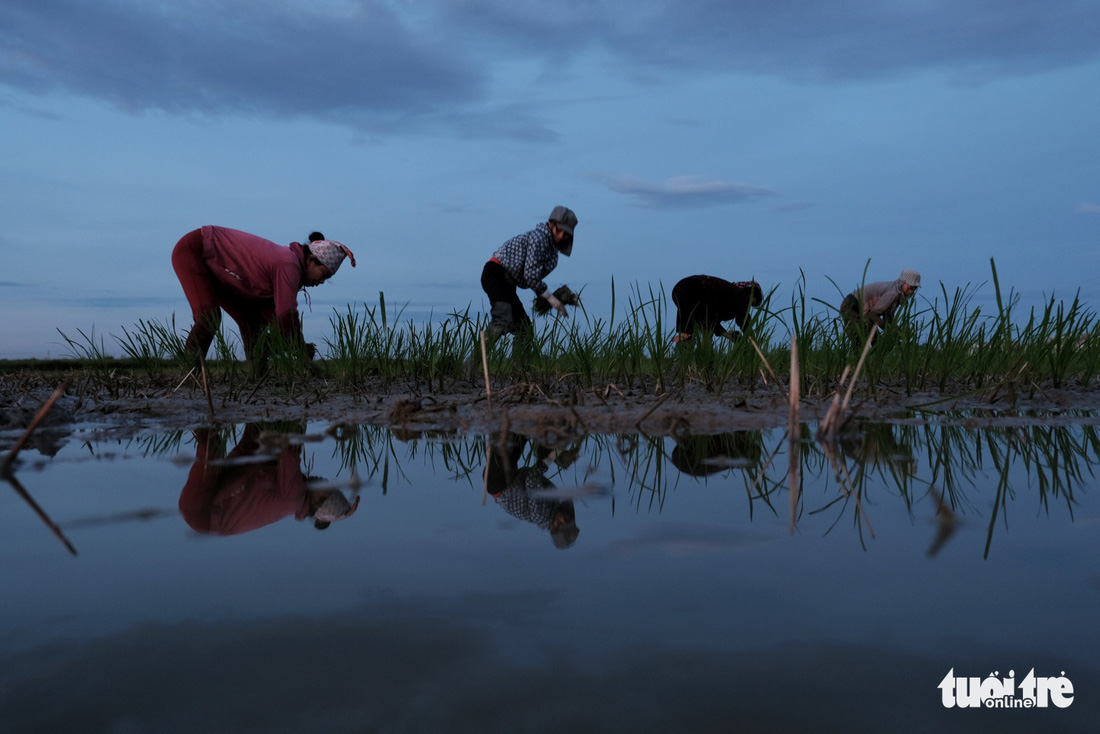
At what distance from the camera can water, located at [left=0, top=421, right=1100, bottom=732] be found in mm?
703

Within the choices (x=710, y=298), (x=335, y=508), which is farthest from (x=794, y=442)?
(x=710, y=298)

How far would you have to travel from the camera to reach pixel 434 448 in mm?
2299

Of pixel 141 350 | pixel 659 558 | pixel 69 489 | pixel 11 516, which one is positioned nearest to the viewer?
pixel 659 558

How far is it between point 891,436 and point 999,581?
1.47 m

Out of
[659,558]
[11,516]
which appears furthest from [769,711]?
[11,516]

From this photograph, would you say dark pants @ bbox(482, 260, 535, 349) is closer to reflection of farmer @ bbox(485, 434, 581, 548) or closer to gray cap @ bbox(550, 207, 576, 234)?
gray cap @ bbox(550, 207, 576, 234)

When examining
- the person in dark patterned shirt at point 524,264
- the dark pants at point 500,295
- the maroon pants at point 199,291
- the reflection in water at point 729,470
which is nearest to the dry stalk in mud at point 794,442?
the reflection in water at point 729,470

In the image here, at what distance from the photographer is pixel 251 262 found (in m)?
5.87

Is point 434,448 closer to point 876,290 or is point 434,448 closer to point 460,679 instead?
point 460,679

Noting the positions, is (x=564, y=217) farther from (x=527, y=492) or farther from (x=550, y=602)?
(x=550, y=602)

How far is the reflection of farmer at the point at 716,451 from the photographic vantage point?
1.87m

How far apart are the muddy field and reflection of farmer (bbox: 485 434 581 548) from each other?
334 millimetres

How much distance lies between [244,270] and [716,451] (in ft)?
15.6

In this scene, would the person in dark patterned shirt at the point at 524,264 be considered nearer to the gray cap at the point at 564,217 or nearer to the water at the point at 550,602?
the gray cap at the point at 564,217
